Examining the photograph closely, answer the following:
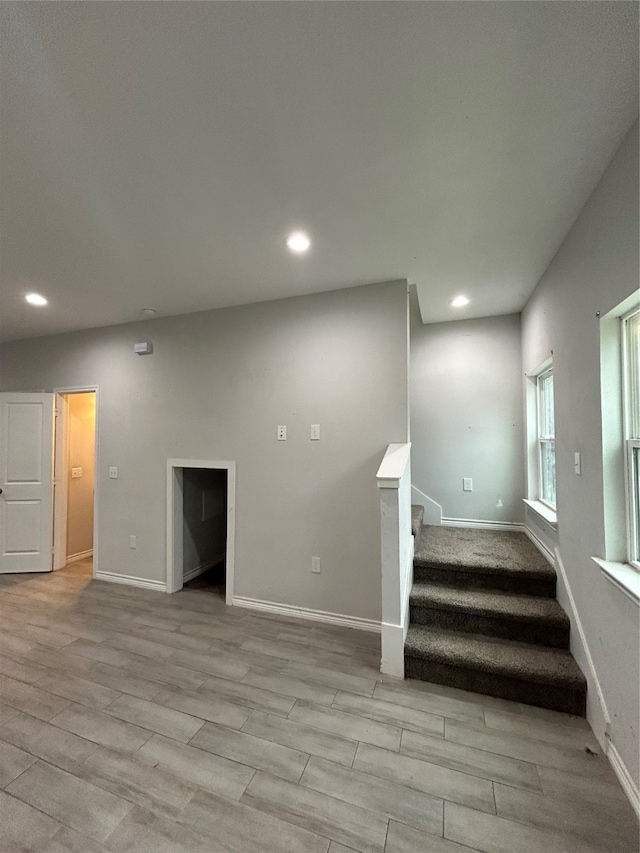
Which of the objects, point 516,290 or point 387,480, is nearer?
point 387,480

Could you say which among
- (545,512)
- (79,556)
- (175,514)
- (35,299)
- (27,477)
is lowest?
(79,556)

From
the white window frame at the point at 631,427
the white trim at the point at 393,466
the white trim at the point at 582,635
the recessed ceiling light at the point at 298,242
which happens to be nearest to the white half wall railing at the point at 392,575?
the white trim at the point at 393,466

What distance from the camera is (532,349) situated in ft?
9.05

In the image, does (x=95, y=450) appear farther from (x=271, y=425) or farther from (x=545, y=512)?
(x=545, y=512)

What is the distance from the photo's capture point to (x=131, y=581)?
327 cm

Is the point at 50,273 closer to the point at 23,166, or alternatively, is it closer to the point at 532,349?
the point at 23,166

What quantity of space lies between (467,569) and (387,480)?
101cm

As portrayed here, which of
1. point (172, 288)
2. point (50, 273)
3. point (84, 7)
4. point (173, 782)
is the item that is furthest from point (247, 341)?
point (173, 782)

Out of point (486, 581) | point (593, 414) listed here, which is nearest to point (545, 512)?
point (486, 581)

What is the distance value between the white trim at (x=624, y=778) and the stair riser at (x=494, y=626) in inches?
22.0

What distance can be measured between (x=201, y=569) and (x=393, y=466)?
8.67 ft

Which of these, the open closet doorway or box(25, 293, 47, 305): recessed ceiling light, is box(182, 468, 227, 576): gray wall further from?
box(25, 293, 47, 305): recessed ceiling light

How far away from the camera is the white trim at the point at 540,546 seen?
233cm

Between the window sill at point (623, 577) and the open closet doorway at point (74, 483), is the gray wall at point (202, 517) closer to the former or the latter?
the open closet doorway at point (74, 483)
